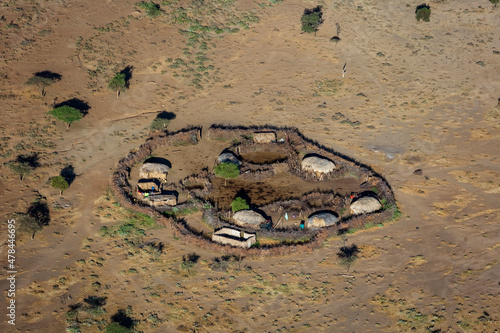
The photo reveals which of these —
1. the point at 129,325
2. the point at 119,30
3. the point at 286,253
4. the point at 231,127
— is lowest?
the point at 129,325

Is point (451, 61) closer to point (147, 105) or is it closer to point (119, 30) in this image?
point (147, 105)

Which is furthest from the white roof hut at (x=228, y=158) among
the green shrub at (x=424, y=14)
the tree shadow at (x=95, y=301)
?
the green shrub at (x=424, y=14)

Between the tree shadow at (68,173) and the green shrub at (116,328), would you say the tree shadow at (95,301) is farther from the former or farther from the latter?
the tree shadow at (68,173)

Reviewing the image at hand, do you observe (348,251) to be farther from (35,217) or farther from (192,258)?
(35,217)

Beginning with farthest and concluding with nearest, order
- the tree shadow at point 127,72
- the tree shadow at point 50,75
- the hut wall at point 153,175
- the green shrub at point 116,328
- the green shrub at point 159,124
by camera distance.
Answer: the tree shadow at point 127,72, the tree shadow at point 50,75, the green shrub at point 159,124, the hut wall at point 153,175, the green shrub at point 116,328

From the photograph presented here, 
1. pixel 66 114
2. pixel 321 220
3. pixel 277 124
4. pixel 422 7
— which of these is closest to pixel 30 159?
pixel 66 114

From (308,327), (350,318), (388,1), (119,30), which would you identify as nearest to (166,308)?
(308,327)
